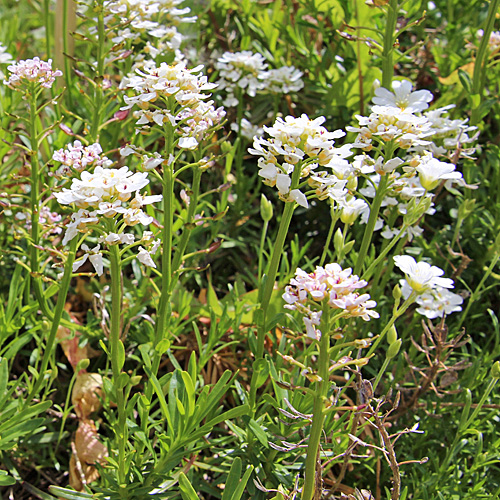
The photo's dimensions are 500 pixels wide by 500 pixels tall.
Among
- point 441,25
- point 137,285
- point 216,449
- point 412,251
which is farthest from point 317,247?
point 441,25

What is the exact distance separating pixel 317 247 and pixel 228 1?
107cm

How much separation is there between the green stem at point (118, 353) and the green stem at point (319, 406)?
0.39 meters

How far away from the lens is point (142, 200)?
106cm

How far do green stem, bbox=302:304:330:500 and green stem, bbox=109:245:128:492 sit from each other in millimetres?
392

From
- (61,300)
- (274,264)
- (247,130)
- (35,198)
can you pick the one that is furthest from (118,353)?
(247,130)

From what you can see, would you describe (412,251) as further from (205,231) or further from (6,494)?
(6,494)

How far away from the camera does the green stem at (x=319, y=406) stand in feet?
3.08

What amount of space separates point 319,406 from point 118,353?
0.43 metres

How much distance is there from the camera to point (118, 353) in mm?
1188

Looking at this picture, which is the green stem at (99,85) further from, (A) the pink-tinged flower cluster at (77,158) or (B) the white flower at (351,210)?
(B) the white flower at (351,210)

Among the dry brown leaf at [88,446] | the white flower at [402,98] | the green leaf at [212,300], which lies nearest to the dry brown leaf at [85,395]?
the dry brown leaf at [88,446]

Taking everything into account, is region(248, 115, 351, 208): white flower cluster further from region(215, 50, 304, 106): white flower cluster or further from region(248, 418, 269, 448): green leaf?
region(215, 50, 304, 106): white flower cluster

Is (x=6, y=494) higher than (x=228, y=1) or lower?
lower

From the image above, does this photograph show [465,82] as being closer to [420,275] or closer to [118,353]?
[420,275]
